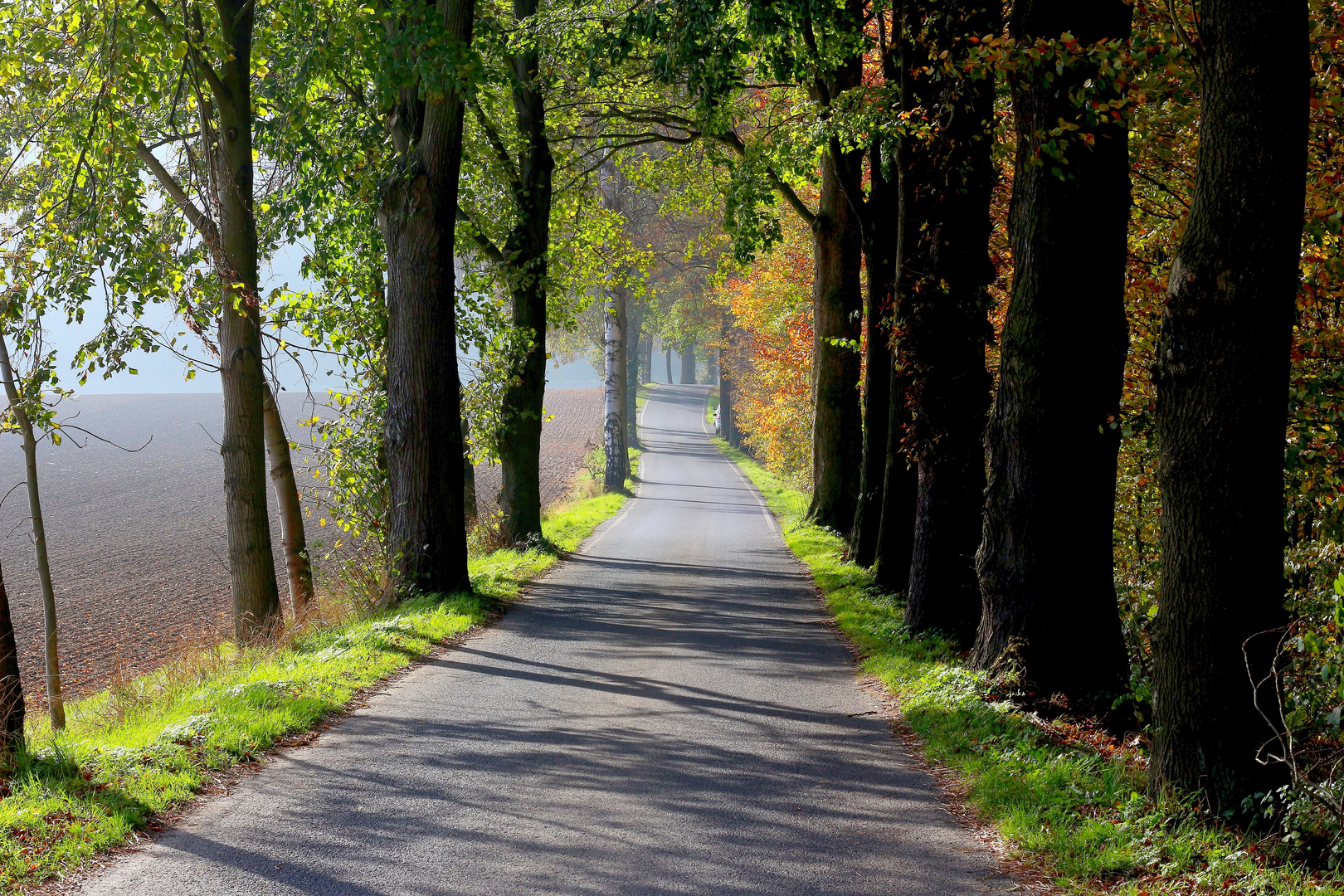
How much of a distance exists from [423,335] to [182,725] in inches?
263

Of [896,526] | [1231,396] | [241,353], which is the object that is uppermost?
[241,353]

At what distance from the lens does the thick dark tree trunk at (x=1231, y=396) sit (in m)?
5.04

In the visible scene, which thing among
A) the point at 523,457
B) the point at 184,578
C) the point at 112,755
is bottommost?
the point at 184,578

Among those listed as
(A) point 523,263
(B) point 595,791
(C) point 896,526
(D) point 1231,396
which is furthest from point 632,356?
(D) point 1231,396

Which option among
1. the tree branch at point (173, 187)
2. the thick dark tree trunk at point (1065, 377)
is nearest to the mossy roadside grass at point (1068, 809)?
the thick dark tree trunk at point (1065, 377)

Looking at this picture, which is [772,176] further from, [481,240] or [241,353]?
[241,353]

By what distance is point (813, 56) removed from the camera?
1311 centimetres

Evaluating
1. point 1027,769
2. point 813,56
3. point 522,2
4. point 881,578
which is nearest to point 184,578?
point 522,2

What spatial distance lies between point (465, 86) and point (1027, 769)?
876cm

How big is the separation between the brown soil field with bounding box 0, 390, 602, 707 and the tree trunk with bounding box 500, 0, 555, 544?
13.3 ft

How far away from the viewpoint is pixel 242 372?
41.5ft

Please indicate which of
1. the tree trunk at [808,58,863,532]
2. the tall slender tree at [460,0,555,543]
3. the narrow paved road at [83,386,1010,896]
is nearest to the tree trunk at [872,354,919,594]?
the narrow paved road at [83,386,1010,896]

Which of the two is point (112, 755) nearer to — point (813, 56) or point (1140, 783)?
point (1140, 783)

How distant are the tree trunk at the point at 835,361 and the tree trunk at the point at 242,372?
31.8ft
